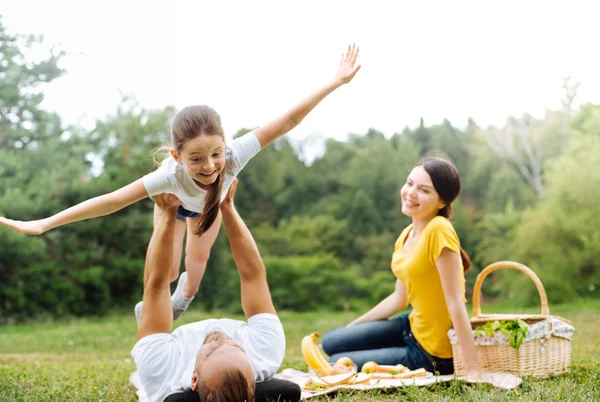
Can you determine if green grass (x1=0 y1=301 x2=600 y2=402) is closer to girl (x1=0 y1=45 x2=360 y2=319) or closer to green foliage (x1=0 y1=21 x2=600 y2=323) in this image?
girl (x1=0 y1=45 x2=360 y2=319)

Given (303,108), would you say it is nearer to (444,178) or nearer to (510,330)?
(444,178)

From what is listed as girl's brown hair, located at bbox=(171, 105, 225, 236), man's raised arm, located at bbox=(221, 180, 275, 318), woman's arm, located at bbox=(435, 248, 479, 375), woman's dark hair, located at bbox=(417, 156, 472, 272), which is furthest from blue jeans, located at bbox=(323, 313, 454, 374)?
girl's brown hair, located at bbox=(171, 105, 225, 236)

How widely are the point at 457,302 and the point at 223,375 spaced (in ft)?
5.23

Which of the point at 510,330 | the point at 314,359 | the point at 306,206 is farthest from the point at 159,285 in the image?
the point at 306,206

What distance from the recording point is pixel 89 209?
330cm

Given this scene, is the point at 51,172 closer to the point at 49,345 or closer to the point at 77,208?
the point at 49,345

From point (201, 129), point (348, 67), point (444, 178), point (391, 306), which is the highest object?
point (348, 67)

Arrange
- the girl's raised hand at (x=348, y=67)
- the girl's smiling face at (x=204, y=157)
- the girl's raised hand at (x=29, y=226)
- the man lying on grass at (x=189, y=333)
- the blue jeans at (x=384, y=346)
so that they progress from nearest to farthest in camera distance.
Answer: the man lying on grass at (x=189, y=333)
the girl's raised hand at (x=29, y=226)
the girl's smiling face at (x=204, y=157)
the girl's raised hand at (x=348, y=67)
the blue jeans at (x=384, y=346)

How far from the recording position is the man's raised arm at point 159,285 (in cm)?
321

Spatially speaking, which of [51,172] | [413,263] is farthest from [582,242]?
[413,263]

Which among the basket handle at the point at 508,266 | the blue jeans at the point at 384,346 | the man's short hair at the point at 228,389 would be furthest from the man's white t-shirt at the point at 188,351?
the basket handle at the point at 508,266

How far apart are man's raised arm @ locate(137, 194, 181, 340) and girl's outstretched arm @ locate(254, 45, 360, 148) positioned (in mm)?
699

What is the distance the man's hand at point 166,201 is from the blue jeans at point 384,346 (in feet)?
5.30

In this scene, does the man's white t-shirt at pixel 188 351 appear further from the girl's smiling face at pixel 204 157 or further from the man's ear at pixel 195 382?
the girl's smiling face at pixel 204 157
